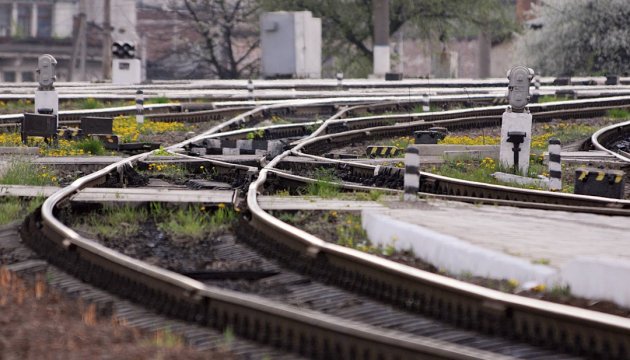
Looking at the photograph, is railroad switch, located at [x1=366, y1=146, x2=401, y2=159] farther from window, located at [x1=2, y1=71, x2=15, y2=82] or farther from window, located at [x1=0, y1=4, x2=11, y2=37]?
window, located at [x1=0, y1=4, x2=11, y2=37]

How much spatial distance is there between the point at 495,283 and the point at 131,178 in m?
7.36

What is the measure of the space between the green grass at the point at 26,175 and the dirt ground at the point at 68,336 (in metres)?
6.11

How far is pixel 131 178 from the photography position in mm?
15273

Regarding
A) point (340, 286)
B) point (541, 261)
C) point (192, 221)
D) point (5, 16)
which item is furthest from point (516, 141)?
point (5, 16)

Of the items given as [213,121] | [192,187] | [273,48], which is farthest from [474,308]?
[273,48]

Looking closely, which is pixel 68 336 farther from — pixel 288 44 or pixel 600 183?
pixel 288 44

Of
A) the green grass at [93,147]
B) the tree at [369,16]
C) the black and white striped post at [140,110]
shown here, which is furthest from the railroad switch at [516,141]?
the tree at [369,16]

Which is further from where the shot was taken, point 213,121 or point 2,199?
point 213,121

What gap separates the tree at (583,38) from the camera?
53938 mm

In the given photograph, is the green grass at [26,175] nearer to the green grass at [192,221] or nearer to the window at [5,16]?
the green grass at [192,221]

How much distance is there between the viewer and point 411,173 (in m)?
12.4

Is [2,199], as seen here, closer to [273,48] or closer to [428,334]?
[428,334]

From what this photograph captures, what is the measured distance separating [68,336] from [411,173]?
5835 millimetres

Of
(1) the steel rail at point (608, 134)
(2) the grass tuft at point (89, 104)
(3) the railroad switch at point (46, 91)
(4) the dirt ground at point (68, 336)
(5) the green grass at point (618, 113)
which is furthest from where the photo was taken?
(2) the grass tuft at point (89, 104)
